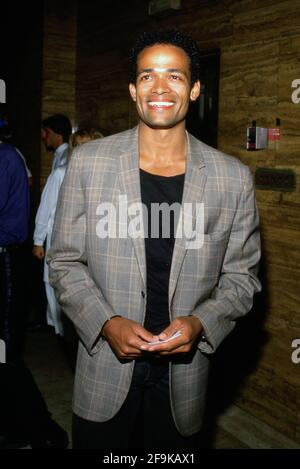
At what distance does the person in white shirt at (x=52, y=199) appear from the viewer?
5023 mm

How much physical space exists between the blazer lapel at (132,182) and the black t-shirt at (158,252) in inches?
2.3

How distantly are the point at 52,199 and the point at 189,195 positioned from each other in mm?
3183

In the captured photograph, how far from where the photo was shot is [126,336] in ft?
6.20

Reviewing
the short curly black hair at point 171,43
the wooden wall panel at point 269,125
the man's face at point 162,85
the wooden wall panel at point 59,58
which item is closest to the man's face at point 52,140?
the wooden wall panel at point 59,58

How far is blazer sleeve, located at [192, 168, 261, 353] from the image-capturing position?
2.07m

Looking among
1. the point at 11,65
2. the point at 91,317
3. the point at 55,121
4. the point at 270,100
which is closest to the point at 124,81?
the point at 55,121

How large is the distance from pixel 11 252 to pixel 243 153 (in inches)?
77.3

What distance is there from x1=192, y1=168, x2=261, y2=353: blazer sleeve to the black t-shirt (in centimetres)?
14

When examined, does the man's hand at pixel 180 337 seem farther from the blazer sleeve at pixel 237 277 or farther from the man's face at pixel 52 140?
the man's face at pixel 52 140

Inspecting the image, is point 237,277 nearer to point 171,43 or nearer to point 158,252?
point 158,252

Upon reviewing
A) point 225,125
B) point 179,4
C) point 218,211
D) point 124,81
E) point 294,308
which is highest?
point 179,4

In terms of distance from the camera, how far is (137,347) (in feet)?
6.16

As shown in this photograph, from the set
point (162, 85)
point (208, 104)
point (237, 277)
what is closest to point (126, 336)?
point (237, 277)
